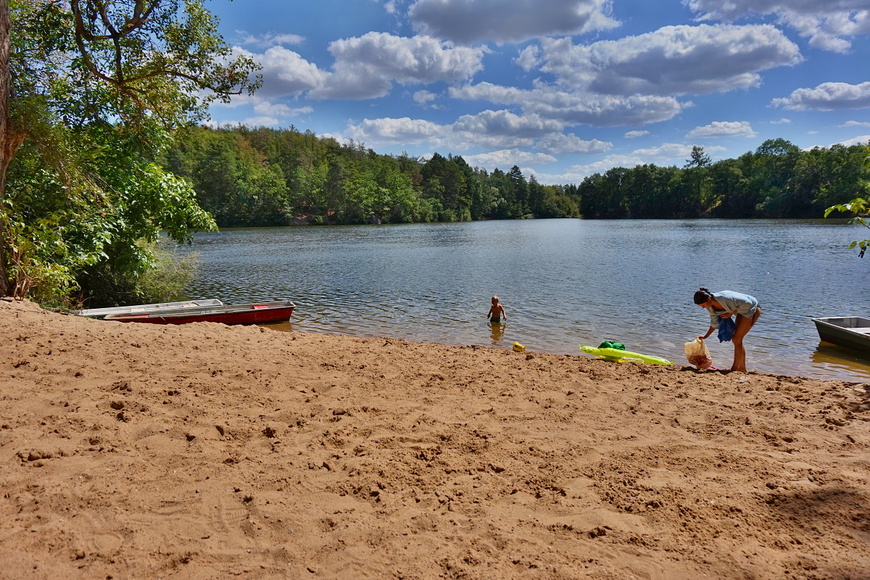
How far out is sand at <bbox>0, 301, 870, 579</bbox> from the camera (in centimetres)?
323

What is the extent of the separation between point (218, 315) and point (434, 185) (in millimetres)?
112332

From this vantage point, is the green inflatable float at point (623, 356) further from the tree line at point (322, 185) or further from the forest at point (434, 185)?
the forest at point (434, 185)

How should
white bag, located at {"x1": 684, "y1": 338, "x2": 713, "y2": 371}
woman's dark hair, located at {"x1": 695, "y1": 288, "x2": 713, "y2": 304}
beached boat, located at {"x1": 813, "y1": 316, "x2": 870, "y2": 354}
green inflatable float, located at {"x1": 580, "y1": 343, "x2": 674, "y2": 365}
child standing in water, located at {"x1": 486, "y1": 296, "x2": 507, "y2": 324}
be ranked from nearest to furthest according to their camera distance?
woman's dark hair, located at {"x1": 695, "y1": 288, "x2": 713, "y2": 304} → white bag, located at {"x1": 684, "y1": 338, "x2": 713, "y2": 371} → green inflatable float, located at {"x1": 580, "y1": 343, "x2": 674, "y2": 365} → beached boat, located at {"x1": 813, "y1": 316, "x2": 870, "y2": 354} → child standing in water, located at {"x1": 486, "y1": 296, "x2": 507, "y2": 324}

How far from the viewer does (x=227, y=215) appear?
287ft

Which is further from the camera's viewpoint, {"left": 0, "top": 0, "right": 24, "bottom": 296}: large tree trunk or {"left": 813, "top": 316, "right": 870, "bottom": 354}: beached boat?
{"left": 813, "top": 316, "right": 870, "bottom": 354}: beached boat

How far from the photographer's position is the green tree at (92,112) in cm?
1021

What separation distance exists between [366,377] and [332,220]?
95.4 m

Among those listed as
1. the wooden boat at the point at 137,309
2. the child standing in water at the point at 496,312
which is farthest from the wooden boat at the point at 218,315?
the child standing in water at the point at 496,312

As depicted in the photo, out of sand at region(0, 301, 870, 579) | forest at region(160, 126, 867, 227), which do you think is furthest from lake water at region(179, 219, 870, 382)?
forest at region(160, 126, 867, 227)

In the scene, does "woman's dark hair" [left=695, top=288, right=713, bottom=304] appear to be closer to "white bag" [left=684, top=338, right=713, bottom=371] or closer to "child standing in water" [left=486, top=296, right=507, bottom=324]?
"white bag" [left=684, top=338, right=713, bottom=371]

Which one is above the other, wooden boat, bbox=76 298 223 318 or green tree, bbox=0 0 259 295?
green tree, bbox=0 0 259 295

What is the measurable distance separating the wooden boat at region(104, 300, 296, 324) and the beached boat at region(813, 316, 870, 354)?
14174mm

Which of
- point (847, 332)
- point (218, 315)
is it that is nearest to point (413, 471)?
point (218, 315)

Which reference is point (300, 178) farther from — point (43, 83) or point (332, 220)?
point (43, 83)
